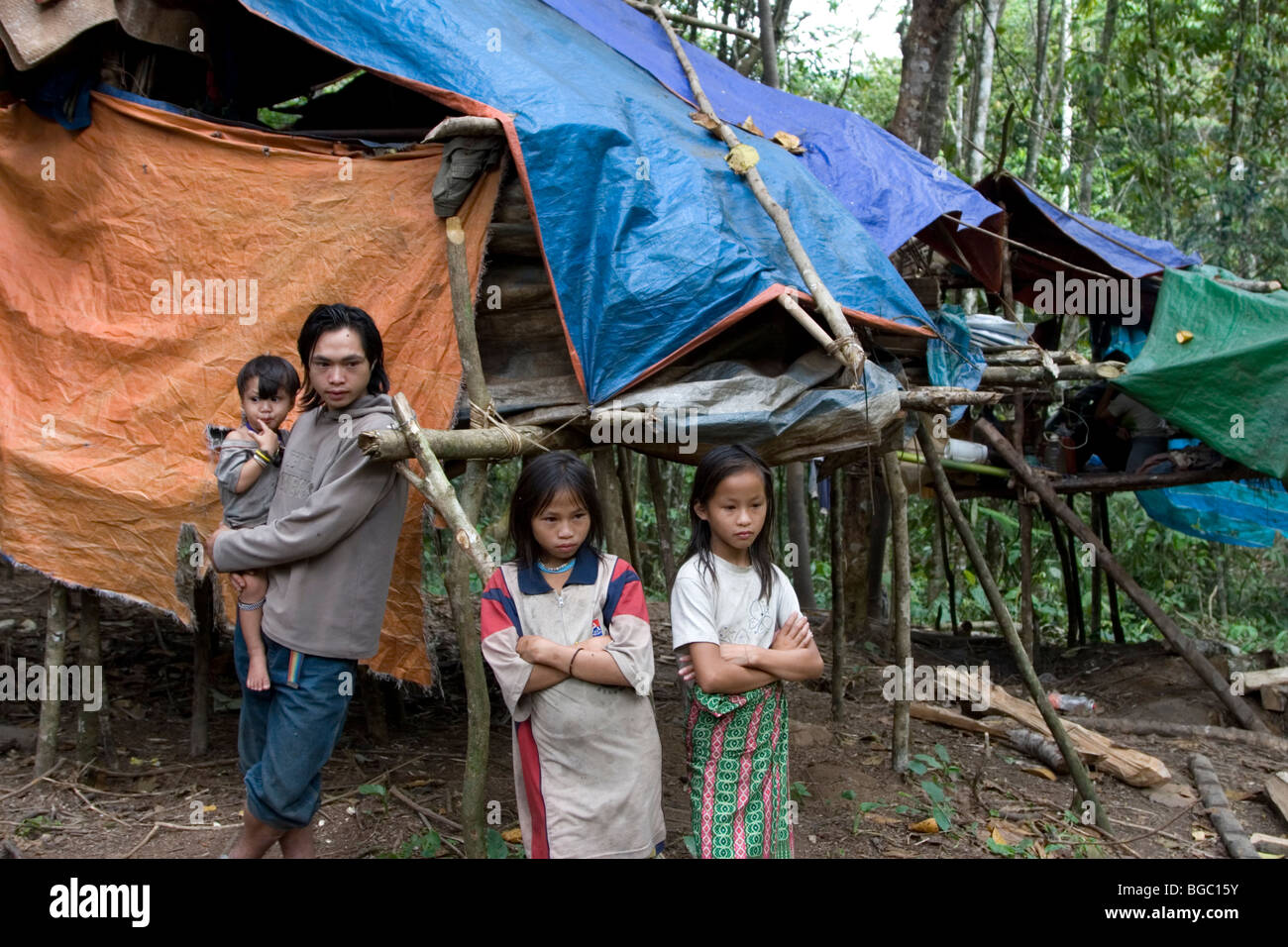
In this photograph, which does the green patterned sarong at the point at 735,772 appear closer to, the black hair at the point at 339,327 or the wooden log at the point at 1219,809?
the black hair at the point at 339,327

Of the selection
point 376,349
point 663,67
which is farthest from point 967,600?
point 376,349

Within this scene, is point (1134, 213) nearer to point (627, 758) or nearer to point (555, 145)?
point (555, 145)

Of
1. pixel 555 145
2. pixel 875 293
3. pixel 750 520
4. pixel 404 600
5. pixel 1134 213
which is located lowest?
pixel 404 600

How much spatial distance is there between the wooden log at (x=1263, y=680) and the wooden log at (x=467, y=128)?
5970mm

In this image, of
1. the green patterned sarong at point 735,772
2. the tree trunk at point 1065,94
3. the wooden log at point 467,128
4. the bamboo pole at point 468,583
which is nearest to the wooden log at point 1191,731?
the green patterned sarong at point 735,772

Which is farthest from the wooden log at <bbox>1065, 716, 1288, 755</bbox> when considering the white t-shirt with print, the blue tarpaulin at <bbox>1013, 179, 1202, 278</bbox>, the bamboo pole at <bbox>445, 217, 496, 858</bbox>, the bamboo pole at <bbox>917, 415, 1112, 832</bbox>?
the bamboo pole at <bbox>445, 217, 496, 858</bbox>

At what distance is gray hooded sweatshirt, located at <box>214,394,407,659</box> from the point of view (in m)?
2.87

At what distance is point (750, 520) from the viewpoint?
113 inches

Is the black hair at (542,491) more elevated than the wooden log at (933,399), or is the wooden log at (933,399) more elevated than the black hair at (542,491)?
the wooden log at (933,399)

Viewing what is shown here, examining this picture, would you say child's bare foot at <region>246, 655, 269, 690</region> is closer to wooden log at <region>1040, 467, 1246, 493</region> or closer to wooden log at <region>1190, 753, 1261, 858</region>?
wooden log at <region>1190, 753, 1261, 858</region>

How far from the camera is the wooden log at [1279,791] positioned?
17.3 ft

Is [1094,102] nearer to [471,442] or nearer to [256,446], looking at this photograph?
[471,442]

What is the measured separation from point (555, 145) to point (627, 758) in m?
2.14
